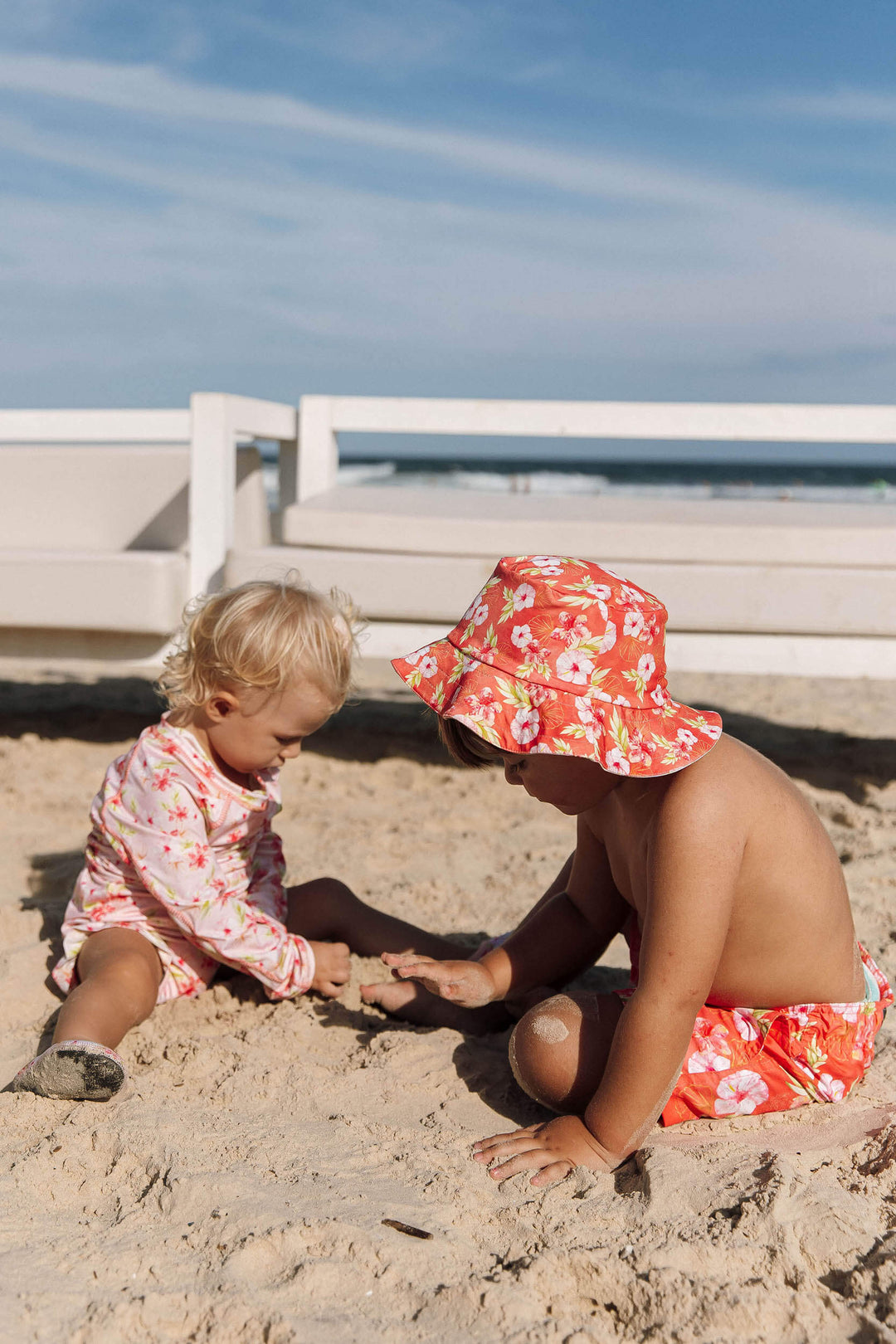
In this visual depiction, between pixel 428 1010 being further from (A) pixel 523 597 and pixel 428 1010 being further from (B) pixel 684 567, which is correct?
(B) pixel 684 567

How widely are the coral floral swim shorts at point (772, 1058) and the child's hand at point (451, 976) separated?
329mm

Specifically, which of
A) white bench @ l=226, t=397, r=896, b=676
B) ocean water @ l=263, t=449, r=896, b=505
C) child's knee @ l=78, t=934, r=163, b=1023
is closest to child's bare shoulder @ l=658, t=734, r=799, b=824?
child's knee @ l=78, t=934, r=163, b=1023

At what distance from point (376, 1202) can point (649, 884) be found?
1.64 ft

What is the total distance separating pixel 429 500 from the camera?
13.8 ft

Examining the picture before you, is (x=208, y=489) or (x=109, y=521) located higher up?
(x=208, y=489)

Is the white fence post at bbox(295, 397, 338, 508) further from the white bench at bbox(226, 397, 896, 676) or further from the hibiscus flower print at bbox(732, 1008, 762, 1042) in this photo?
the hibiscus flower print at bbox(732, 1008, 762, 1042)

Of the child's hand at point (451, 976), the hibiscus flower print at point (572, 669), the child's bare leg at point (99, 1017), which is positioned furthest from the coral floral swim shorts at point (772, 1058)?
the child's bare leg at point (99, 1017)

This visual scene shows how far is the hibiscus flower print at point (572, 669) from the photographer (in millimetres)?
1369

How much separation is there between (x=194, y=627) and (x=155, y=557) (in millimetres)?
1139

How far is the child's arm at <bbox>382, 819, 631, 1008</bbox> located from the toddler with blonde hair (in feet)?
0.73

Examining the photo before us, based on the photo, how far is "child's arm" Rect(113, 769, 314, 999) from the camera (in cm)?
181

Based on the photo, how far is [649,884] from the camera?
4.60 feet

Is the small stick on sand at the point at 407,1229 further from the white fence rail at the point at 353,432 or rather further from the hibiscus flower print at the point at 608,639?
the white fence rail at the point at 353,432

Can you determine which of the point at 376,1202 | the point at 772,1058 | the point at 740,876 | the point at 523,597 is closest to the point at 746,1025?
the point at 772,1058
